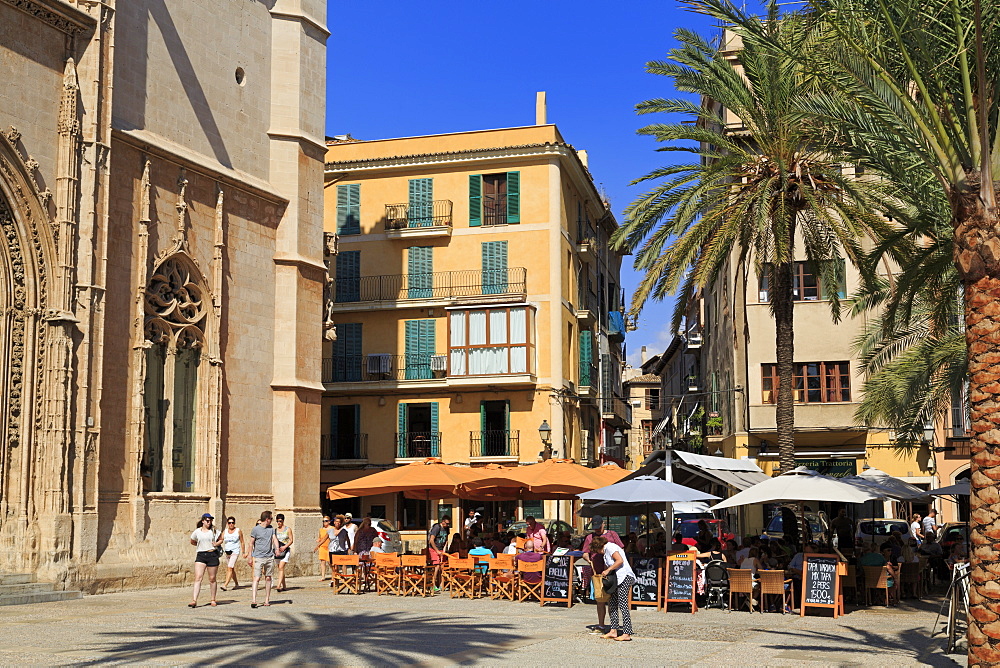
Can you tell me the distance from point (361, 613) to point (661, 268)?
29.5 feet

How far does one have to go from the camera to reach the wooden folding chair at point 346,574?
2058 cm

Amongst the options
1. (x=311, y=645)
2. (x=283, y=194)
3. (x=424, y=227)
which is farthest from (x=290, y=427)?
(x=424, y=227)

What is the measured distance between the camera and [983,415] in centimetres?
985

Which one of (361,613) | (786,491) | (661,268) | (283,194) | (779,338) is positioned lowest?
(361,613)

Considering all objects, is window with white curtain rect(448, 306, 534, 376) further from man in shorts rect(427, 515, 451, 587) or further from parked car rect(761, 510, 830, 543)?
man in shorts rect(427, 515, 451, 587)

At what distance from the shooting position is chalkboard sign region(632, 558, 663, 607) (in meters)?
18.0

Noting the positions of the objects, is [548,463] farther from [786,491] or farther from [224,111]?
[224,111]

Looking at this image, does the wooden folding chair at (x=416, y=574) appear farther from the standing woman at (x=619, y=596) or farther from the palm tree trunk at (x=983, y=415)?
the palm tree trunk at (x=983, y=415)

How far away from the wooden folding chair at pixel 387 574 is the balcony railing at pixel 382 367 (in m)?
20.2

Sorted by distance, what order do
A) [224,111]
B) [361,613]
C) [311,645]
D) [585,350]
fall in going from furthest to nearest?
[585,350], [224,111], [361,613], [311,645]

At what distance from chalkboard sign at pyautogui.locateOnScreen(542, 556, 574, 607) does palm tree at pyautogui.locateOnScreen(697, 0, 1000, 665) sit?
892cm

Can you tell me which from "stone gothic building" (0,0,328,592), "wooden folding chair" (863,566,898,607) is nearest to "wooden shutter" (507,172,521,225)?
"stone gothic building" (0,0,328,592)

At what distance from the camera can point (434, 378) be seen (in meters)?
40.9

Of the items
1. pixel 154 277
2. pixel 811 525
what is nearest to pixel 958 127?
pixel 154 277
